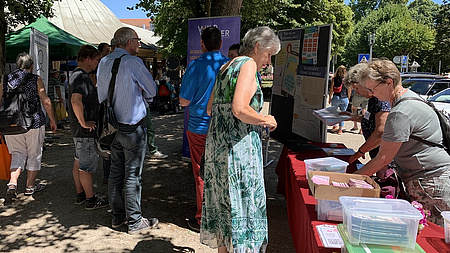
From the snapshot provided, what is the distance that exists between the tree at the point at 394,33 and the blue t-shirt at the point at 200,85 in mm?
40786

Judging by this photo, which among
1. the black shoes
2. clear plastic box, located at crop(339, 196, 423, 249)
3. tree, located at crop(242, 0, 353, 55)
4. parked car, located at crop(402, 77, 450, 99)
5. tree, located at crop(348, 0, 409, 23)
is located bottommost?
the black shoes

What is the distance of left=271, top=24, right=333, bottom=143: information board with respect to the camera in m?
3.96

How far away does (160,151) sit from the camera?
7074 millimetres

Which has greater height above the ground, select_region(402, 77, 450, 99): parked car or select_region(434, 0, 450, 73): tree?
select_region(434, 0, 450, 73): tree

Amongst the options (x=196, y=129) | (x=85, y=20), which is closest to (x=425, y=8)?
(x=85, y=20)

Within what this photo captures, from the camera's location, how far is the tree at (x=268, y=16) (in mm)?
13023

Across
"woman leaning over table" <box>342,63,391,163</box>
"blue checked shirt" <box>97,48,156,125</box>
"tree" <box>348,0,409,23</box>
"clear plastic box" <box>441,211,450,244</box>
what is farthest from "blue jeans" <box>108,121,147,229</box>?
"tree" <box>348,0,409,23</box>

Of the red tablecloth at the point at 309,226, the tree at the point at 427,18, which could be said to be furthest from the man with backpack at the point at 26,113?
the tree at the point at 427,18

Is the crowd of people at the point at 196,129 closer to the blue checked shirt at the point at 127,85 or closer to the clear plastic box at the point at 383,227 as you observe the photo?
the blue checked shirt at the point at 127,85

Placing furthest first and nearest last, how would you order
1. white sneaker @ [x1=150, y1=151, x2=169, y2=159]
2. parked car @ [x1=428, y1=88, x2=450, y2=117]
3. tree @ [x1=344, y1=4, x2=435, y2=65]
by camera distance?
tree @ [x1=344, y1=4, x2=435, y2=65] → parked car @ [x1=428, y1=88, x2=450, y2=117] → white sneaker @ [x1=150, y1=151, x2=169, y2=159]

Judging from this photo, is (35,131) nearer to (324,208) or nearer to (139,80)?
(139,80)

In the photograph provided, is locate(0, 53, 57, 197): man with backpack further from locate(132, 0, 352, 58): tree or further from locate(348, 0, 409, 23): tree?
locate(348, 0, 409, 23): tree

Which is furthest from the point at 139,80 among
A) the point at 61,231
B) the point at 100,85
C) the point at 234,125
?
the point at 61,231

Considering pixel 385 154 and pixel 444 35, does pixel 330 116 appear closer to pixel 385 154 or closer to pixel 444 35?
pixel 385 154
